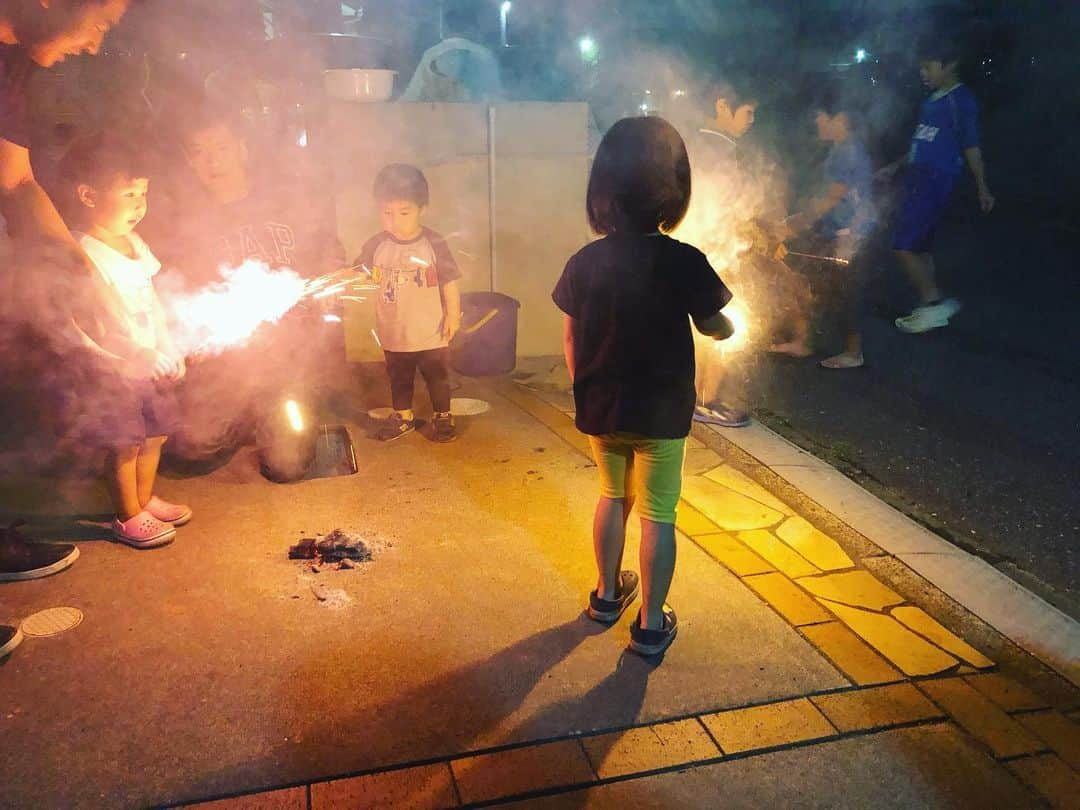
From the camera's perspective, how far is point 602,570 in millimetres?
3268

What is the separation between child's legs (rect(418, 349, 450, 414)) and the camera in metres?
5.29

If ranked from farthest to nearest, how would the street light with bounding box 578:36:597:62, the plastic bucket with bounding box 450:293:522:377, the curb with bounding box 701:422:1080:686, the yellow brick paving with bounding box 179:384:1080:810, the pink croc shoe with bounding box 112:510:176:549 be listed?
1. the street light with bounding box 578:36:597:62
2. the plastic bucket with bounding box 450:293:522:377
3. the pink croc shoe with bounding box 112:510:176:549
4. the curb with bounding box 701:422:1080:686
5. the yellow brick paving with bounding box 179:384:1080:810

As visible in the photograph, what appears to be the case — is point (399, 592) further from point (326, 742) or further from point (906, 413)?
point (906, 413)

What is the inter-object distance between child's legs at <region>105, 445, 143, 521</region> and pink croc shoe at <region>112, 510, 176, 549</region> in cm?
5

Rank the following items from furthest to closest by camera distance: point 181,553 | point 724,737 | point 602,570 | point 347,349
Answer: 1. point 347,349
2. point 181,553
3. point 602,570
4. point 724,737

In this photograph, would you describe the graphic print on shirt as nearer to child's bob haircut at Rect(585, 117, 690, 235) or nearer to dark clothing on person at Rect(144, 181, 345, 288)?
dark clothing on person at Rect(144, 181, 345, 288)

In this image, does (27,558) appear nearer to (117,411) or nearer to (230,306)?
(117,411)

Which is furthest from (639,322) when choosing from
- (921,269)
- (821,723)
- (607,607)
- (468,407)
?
(921,269)

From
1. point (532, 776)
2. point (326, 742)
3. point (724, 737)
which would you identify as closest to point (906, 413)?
point (724, 737)

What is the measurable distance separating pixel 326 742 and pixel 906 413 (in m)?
5.17

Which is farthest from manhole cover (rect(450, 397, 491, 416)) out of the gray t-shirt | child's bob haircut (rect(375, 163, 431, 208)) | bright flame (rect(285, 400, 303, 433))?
child's bob haircut (rect(375, 163, 431, 208))

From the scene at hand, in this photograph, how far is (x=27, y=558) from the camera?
3580 mm

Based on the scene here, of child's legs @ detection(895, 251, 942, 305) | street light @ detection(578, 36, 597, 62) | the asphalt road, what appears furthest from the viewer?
street light @ detection(578, 36, 597, 62)

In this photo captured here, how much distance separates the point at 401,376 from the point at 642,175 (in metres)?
2.95
